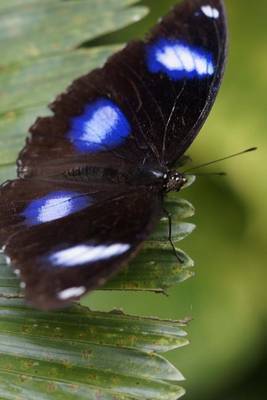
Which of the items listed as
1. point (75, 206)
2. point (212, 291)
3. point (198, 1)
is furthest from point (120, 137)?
point (212, 291)

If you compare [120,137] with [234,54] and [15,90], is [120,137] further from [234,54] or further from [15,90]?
[234,54]

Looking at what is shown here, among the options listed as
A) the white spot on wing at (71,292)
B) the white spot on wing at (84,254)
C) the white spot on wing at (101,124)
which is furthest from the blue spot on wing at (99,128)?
the white spot on wing at (71,292)

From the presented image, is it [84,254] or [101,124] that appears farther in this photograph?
[101,124]

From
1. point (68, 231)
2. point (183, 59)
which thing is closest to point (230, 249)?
point (183, 59)

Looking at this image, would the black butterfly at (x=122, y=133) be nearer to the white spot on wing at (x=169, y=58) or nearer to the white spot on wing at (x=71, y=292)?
the white spot on wing at (x=169, y=58)

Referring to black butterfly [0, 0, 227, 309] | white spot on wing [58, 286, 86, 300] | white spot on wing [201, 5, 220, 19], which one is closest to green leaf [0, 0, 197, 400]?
black butterfly [0, 0, 227, 309]

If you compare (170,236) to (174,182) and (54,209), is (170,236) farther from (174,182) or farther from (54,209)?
(54,209)
